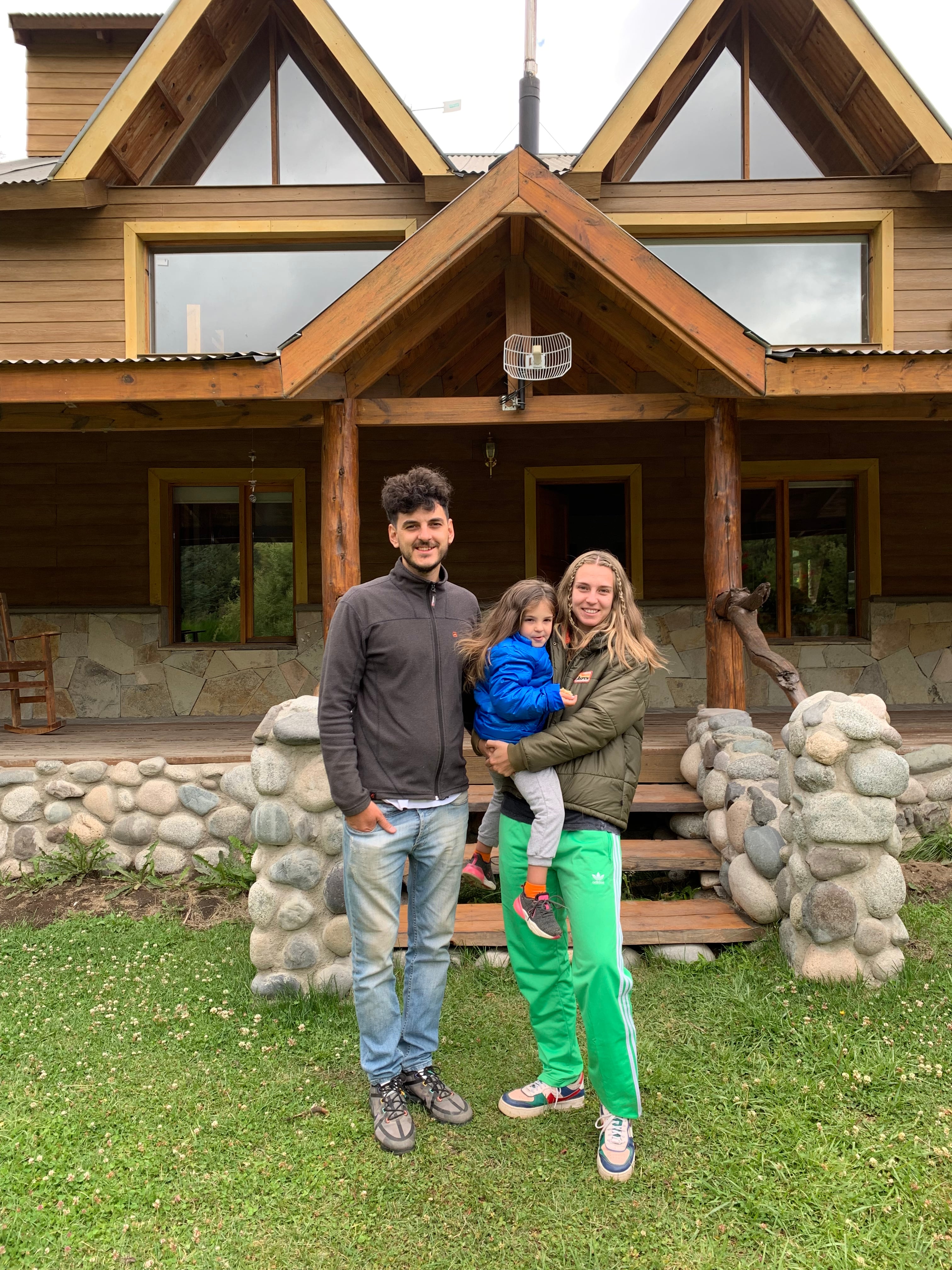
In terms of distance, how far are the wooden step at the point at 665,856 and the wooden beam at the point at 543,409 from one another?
2.72 meters

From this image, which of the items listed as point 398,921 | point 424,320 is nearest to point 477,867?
point 398,921

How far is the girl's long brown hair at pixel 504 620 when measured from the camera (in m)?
2.64

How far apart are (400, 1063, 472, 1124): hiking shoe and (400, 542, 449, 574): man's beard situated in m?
1.68

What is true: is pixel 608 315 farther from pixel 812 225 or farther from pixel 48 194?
pixel 48 194

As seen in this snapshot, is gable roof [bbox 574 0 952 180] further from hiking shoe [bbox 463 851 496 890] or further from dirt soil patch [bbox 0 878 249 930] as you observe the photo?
dirt soil patch [bbox 0 878 249 930]

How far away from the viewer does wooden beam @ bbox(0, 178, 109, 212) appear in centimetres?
722

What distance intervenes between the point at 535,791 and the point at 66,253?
7381mm

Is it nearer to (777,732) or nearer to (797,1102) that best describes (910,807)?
(777,732)

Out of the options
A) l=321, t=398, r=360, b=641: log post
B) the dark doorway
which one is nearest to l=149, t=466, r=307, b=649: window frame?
the dark doorway

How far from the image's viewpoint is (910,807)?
16.9ft

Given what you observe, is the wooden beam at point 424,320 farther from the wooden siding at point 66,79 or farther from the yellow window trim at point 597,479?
the wooden siding at point 66,79

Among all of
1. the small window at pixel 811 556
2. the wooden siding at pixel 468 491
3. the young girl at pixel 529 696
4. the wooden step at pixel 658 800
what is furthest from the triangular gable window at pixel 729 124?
the young girl at pixel 529 696

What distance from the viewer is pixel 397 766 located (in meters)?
2.68

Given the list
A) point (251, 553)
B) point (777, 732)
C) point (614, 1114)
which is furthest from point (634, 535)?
point (614, 1114)
